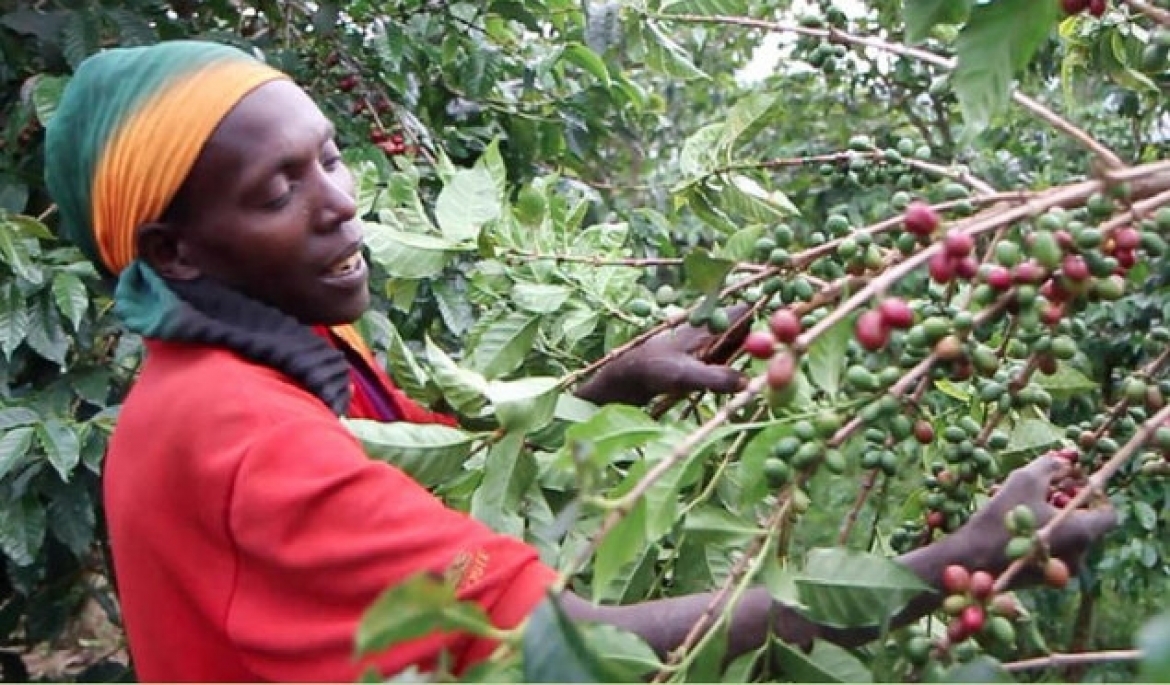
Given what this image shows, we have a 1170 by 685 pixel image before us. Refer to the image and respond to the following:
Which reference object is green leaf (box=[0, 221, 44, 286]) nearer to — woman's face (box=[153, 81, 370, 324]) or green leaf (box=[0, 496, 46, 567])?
green leaf (box=[0, 496, 46, 567])

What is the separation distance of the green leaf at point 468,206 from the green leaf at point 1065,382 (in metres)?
0.62

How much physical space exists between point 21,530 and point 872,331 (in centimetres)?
161

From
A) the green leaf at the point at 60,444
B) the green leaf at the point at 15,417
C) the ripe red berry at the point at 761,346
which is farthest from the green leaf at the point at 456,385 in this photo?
the green leaf at the point at 15,417

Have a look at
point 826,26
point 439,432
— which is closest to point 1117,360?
point 826,26

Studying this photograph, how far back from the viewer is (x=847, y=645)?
1.13 m

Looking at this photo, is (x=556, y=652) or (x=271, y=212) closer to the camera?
(x=556, y=652)

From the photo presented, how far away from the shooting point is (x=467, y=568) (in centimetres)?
108

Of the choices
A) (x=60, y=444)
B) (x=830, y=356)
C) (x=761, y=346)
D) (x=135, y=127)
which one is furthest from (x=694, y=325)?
(x=60, y=444)

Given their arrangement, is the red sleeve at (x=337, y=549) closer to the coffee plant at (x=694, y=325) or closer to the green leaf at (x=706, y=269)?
the coffee plant at (x=694, y=325)

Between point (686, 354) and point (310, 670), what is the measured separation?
0.48m

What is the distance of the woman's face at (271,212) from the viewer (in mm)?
1294

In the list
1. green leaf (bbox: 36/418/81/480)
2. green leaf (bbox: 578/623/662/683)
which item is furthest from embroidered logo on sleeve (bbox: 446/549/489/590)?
green leaf (bbox: 36/418/81/480)

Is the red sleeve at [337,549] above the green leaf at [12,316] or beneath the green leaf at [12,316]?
above

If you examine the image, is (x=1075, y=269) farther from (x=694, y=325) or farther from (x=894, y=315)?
(x=694, y=325)
